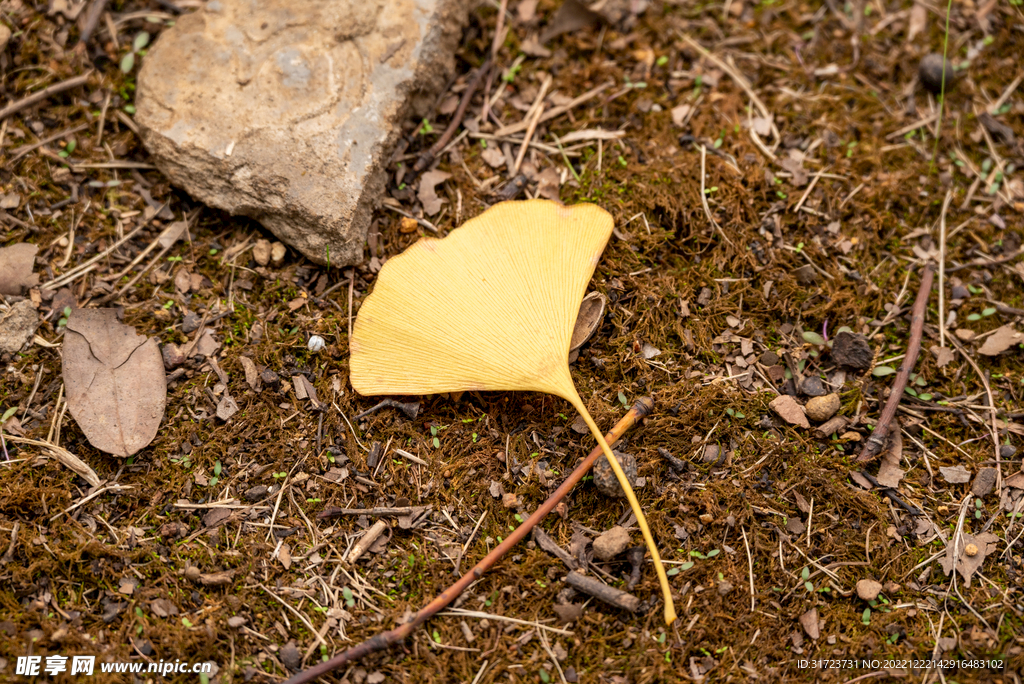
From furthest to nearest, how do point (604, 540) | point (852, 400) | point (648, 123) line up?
point (648, 123) → point (852, 400) → point (604, 540)

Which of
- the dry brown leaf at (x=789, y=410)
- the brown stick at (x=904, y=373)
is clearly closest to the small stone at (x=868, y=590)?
the brown stick at (x=904, y=373)

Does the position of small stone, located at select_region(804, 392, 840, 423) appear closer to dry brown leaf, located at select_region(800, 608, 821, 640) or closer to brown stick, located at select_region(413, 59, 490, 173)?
dry brown leaf, located at select_region(800, 608, 821, 640)

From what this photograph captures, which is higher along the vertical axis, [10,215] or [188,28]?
[188,28]

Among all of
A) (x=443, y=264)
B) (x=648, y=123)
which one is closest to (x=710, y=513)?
(x=443, y=264)

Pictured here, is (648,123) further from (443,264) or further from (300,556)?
(300,556)

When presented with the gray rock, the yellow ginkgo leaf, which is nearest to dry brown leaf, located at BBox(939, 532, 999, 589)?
the yellow ginkgo leaf

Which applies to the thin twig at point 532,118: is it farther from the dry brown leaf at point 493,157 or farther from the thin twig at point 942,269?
the thin twig at point 942,269
